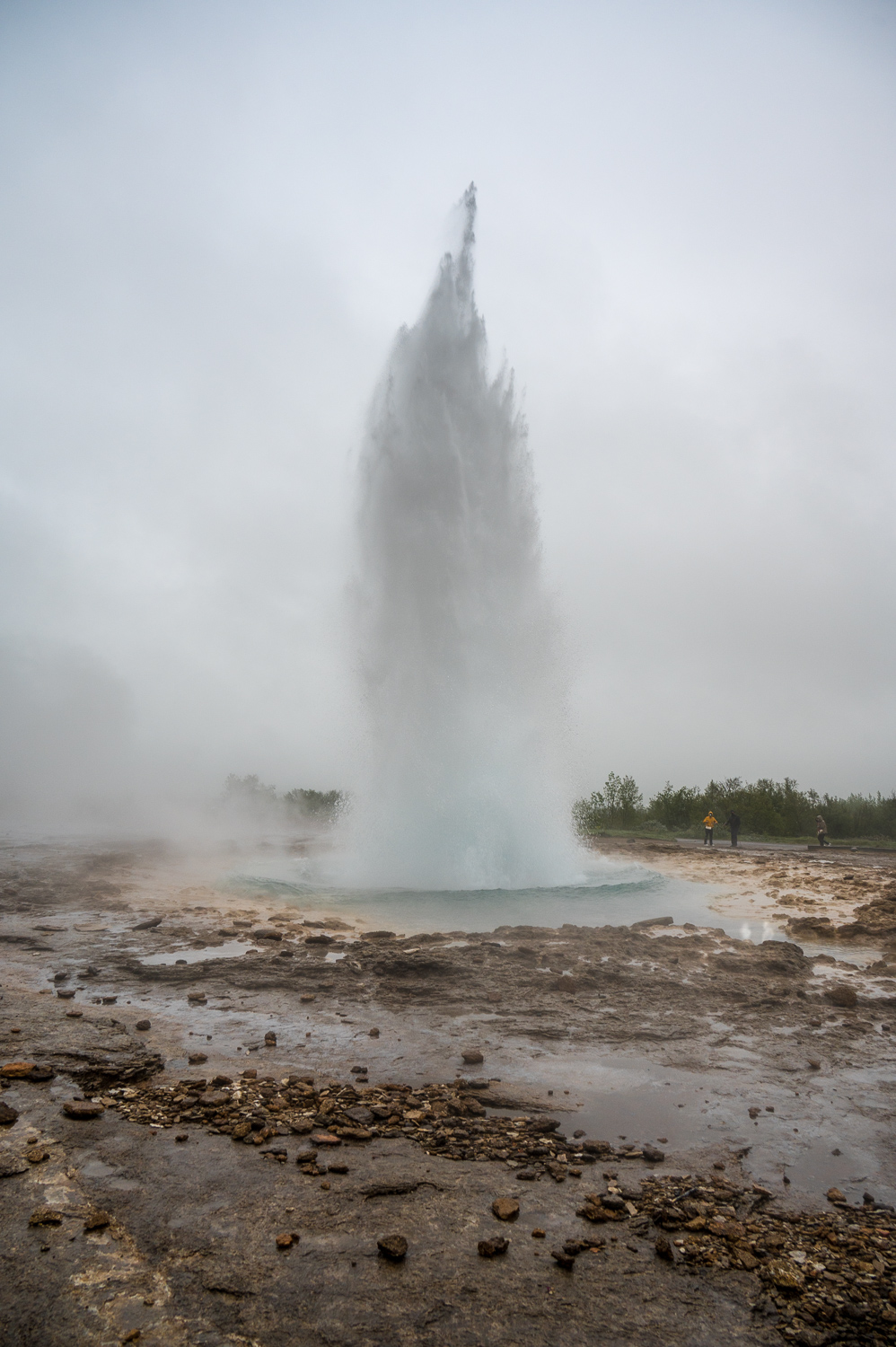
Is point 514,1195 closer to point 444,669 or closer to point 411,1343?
point 411,1343

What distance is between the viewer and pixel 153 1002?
7008mm

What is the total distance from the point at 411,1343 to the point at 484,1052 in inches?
135

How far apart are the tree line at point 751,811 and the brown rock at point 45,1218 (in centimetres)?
3807

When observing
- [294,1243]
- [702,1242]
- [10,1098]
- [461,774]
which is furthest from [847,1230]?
[461,774]

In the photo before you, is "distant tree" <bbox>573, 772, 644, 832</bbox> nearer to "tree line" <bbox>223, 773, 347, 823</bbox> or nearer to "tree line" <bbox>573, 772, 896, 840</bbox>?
"tree line" <bbox>573, 772, 896, 840</bbox>

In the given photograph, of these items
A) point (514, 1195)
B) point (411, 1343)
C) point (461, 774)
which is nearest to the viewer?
point (411, 1343)

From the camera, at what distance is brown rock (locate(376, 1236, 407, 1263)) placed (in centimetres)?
305

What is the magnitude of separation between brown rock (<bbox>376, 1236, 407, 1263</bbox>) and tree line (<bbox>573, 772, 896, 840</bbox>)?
3772cm

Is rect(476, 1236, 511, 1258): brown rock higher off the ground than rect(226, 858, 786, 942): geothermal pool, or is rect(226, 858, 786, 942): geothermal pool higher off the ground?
rect(476, 1236, 511, 1258): brown rock

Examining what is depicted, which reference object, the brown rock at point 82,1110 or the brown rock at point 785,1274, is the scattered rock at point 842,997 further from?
A: the brown rock at point 82,1110

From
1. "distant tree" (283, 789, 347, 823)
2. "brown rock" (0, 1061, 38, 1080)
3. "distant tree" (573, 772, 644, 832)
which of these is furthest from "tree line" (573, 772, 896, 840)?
"brown rock" (0, 1061, 38, 1080)

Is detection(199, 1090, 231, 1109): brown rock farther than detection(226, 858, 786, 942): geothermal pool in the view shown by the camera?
No

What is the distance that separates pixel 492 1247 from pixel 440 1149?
109 centimetres

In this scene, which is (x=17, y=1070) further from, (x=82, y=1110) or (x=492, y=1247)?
(x=492, y=1247)
